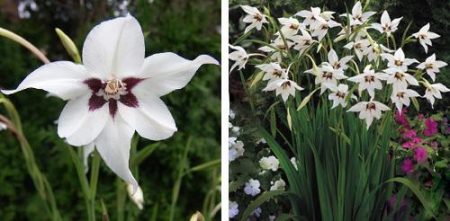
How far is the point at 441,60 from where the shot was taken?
1.58 m

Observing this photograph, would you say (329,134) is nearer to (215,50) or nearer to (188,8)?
(215,50)

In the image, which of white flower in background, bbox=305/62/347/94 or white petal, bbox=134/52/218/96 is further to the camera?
white flower in background, bbox=305/62/347/94

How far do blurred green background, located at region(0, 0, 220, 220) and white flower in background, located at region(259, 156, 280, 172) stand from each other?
2.66 ft

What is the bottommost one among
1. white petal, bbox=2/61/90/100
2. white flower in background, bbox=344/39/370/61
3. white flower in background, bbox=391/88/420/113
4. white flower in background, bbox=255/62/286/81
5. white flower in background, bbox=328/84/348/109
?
white flower in background, bbox=391/88/420/113

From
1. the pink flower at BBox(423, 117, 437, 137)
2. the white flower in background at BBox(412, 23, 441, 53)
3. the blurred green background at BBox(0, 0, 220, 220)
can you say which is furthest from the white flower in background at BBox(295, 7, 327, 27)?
the blurred green background at BBox(0, 0, 220, 220)

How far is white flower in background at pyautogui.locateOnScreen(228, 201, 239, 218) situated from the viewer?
1.65 meters

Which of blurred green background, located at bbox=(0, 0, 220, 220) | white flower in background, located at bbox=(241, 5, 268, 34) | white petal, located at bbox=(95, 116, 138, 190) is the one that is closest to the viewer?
white petal, located at bbox=(95, 116, 138, 190)

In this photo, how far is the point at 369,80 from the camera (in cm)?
151

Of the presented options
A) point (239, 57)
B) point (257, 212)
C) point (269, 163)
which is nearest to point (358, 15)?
point (239, 57)

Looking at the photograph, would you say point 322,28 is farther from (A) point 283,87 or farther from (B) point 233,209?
(B) point 233,209

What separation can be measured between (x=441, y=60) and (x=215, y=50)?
1.18m

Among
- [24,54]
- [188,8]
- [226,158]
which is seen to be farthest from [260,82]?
[24,54]

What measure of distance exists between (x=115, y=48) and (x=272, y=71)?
65cm

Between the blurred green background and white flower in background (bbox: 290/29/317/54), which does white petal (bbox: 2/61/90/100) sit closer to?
white flower in background (bbox: 290/29/317/54)
